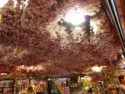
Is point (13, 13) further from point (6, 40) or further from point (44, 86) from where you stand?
point (44, 86)

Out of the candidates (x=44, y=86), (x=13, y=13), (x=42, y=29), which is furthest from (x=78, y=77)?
(x=13, y=13)

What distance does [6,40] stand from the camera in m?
4.49

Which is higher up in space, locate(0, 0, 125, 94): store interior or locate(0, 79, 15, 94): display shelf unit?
locate(0, 0, 125, 94): store interior

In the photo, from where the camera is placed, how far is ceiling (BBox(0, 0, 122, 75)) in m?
3.03

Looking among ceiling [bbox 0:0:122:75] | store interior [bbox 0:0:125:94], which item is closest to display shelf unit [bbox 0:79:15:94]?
store interior [bbox 0:0:125:94]

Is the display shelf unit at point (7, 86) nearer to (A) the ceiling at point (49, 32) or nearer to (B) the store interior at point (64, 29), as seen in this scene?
(B) the store interior at point (64, 29)

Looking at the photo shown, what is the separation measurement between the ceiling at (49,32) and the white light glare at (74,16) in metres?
0.09

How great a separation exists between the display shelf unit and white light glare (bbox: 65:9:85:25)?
8.03 metres

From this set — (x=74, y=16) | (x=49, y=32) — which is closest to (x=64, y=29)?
(x=49, y=32)

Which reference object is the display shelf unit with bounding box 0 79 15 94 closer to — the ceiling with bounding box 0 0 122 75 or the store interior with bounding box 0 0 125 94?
the store interior with bounding box 0 0 125 94

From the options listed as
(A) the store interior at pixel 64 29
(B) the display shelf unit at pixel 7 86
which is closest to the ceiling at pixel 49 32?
(A) the store interior at pixel 64 29

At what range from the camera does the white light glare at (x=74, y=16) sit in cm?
322

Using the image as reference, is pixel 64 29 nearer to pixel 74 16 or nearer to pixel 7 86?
pixel 74 16

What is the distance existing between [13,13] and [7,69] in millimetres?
5778
